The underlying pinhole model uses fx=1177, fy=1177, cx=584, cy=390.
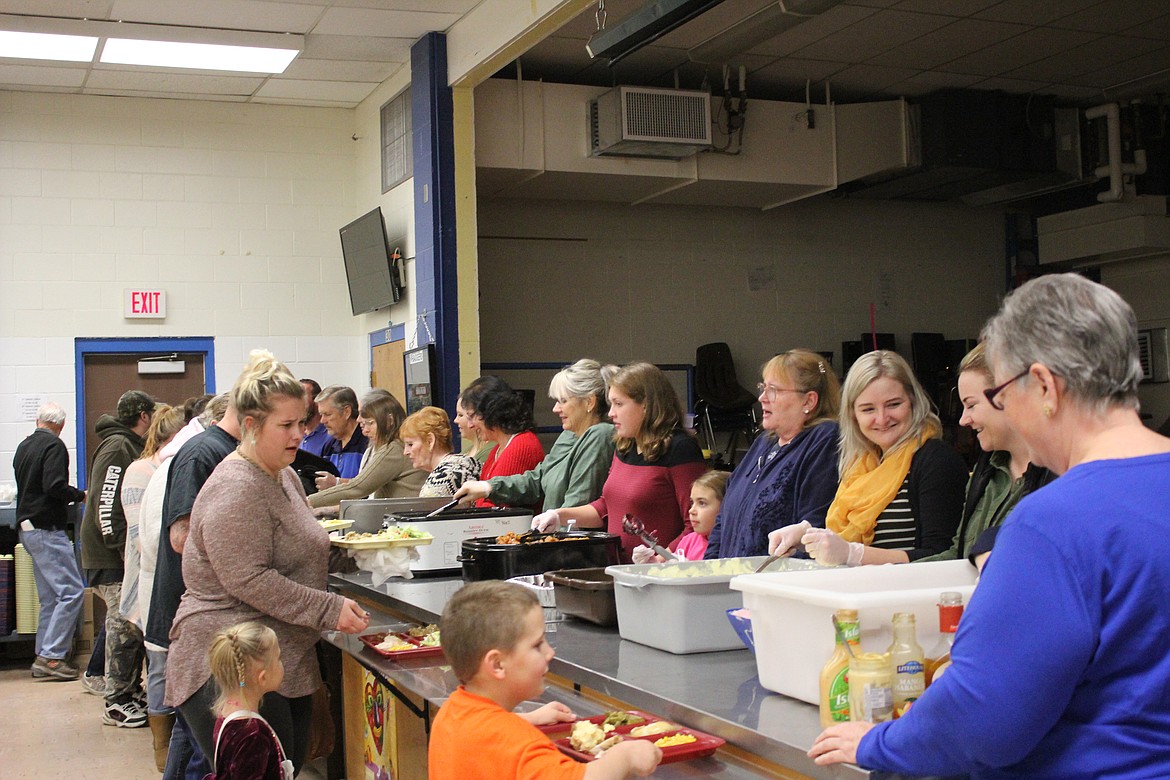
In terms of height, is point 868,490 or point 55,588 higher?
point 868,490

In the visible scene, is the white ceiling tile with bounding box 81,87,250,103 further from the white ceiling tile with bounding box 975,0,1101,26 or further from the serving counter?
the serving counter

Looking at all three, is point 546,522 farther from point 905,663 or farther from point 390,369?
point 390,369

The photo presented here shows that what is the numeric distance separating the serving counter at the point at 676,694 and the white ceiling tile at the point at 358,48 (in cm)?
402

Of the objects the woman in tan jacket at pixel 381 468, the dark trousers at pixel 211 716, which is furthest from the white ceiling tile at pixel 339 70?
the dark trousers at pixel 211 716

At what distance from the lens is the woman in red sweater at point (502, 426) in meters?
4.64

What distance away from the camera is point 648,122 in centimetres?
677

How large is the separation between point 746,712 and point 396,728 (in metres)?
1.69

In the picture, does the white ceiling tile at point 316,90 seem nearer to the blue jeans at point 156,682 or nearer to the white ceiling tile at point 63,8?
the white ceiling tile at point 63,8

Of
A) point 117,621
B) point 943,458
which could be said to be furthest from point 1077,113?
point 117,621

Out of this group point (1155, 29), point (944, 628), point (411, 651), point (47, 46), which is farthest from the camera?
point (1155, 29)

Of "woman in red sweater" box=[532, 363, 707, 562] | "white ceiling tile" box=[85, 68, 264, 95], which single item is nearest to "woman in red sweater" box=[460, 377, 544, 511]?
"woman in red sweater" box=[532, 363, 707, 562]

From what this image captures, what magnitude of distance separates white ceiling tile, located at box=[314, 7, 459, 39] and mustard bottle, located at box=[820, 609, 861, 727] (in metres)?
5.00

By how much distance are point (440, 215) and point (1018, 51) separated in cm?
357

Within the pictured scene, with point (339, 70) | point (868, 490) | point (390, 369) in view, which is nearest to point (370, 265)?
point (390, 369)
